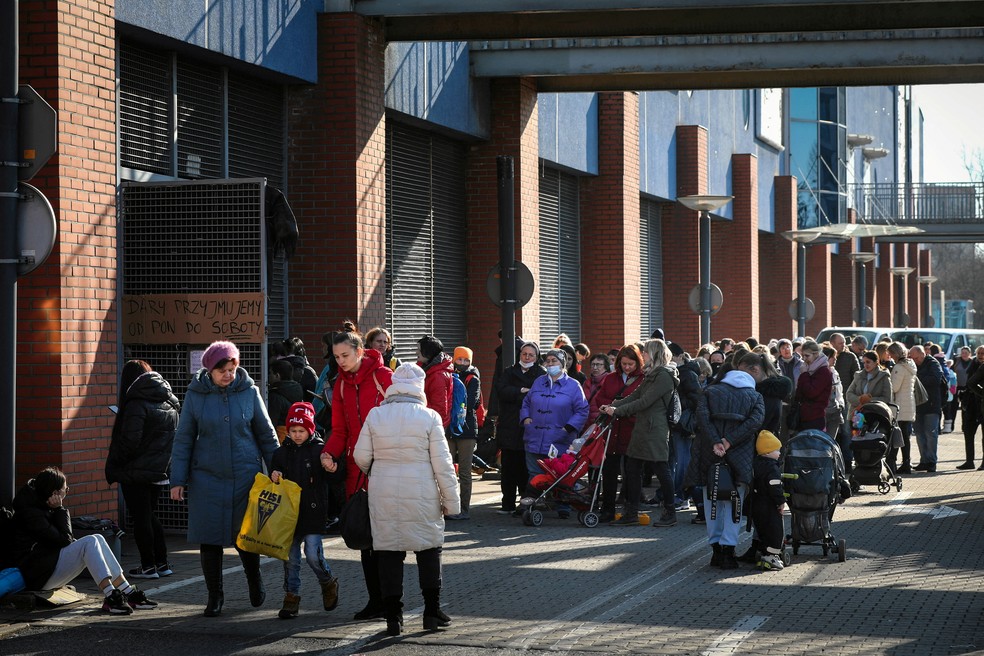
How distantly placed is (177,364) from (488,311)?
8.65 m

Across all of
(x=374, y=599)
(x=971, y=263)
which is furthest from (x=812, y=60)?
(x=971, y=263)

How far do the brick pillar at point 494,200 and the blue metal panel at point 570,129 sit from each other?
1.16 m

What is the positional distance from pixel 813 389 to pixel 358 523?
27.1 ft

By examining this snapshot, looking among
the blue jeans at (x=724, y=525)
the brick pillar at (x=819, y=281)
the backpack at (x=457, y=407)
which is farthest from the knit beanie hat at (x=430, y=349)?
the brick pillar at (x=819, y=281)

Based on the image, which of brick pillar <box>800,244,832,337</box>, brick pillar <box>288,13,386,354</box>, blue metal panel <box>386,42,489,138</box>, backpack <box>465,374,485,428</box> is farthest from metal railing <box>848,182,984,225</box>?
brick pillar <box>288,13,386,354</box>

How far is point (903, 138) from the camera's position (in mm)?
76938

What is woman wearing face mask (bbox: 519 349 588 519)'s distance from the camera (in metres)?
14.3

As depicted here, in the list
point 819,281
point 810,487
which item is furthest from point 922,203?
point 810,487

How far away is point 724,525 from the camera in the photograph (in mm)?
11312

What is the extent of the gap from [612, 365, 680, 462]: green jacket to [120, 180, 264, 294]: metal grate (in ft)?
12.6

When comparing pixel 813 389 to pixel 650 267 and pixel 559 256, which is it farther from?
pixel 650 267

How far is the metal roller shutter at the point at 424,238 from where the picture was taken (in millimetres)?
18734

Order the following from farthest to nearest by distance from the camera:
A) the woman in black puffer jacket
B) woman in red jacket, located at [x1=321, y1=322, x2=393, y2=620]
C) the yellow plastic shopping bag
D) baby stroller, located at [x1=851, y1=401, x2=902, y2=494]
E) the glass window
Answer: the glass window → baby stroller, located at [x1=851, y1=401, x2=902, y2=494] → the woman in black puffer jacket → woman in red jacket, located at [x1=321, y1=322, x2=393, y2=620] → the yellow plastic shopping bag

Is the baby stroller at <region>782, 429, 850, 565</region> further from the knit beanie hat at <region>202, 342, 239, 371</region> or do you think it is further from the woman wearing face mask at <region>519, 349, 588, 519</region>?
the knit beanie hat at <region>202, 342, 239, 371</region>
